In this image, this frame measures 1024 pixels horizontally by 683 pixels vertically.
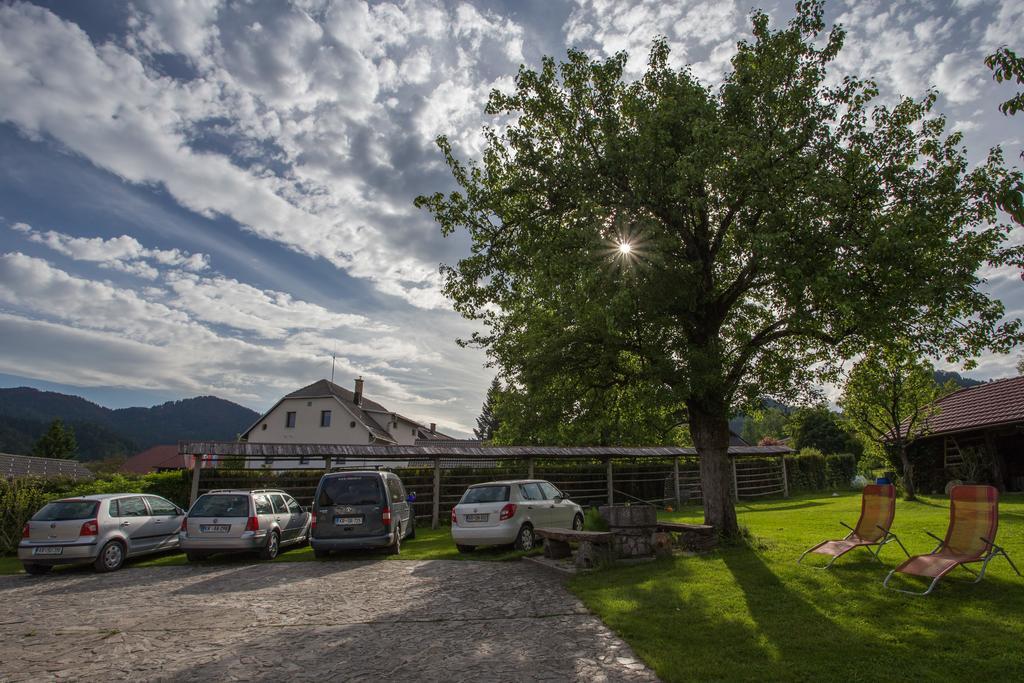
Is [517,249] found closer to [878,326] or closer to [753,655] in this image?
[878,326]

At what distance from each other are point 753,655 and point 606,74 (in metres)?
12.2

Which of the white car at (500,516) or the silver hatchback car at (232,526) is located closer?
the silver hatchback car at (232,526)

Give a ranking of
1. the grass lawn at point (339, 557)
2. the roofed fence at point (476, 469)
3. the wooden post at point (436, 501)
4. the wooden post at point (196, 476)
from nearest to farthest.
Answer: the grass lawn at point (339, 557)
the wooden post at point (196, 476)
the roofed fence at point (476, 469)
the wooden post at point (436, 501)

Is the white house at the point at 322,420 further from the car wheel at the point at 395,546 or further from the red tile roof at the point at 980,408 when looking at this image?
the red tile roof at the point at 980,408

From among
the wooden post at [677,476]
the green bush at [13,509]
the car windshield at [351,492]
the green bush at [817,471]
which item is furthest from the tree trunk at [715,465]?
the green bush at [817,471]

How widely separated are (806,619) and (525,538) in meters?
7.41

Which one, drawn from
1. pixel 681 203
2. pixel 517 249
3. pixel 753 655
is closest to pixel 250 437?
pixel 517 249

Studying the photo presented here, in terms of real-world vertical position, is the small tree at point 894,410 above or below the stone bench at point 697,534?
above

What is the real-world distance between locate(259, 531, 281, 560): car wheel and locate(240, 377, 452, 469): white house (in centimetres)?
3313

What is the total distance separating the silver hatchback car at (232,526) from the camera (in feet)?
41.2

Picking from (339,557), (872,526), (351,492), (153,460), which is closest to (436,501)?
(339,557)

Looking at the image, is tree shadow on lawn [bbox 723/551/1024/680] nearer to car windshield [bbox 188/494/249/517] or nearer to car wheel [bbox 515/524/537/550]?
car wheel [bbox 515/524/537/550]

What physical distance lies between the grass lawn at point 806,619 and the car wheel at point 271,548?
7261 millimetres

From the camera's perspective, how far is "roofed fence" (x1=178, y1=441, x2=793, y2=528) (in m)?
17.7
